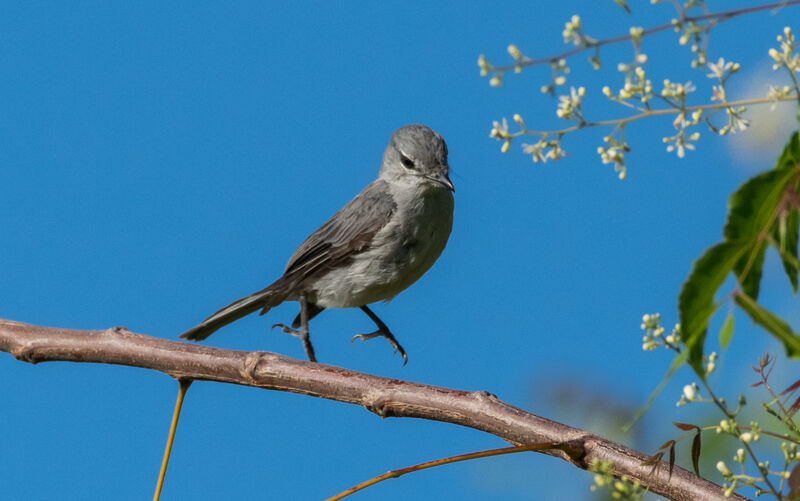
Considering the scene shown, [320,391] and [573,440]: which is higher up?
[320,391]

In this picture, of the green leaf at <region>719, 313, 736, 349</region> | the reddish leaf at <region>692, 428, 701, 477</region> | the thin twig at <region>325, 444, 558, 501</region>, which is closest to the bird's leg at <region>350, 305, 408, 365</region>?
the thin twig at <region>325, 444, 558, 501</region>

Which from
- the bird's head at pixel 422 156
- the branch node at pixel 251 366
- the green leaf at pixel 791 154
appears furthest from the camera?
the bird's head at pixel 422 156

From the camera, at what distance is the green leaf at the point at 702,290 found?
131cm

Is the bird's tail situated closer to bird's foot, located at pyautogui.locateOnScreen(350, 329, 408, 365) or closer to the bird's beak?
bird's foot, located at pyautogui.locateOnScreen(350, 329, 408, 365)

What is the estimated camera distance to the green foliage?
1.29 meters

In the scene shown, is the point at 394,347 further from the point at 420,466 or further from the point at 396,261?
the point at 420,466

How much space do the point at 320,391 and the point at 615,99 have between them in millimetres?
1553

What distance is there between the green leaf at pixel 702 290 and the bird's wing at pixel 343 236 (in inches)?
154

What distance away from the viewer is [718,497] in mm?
2180

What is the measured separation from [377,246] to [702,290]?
3.92 metres

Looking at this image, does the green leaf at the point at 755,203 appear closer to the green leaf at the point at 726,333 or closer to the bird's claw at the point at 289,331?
the green leaf at the point at 726,333

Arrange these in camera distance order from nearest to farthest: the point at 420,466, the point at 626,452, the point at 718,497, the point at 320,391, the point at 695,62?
the point at 695,62 < the point at 420,466 < the point at 718,497 < the point at 626,452 < the point at 320,391

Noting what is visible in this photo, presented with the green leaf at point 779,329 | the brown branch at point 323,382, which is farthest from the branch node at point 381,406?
the green leaf at point 779,329

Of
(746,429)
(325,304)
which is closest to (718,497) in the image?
(746,429)
